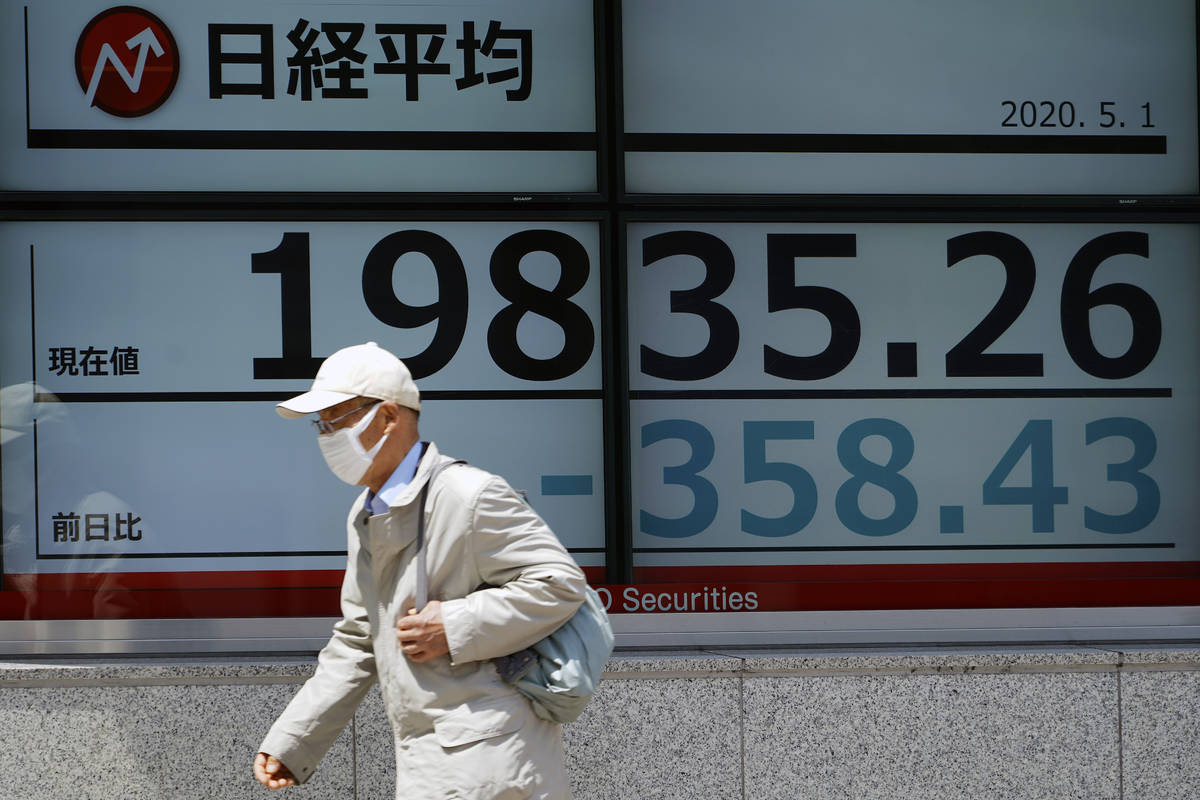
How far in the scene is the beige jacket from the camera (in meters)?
3.21

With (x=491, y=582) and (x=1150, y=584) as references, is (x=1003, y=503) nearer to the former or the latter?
(x=1150, y=584)

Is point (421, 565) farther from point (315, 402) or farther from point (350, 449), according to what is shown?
point (315, 402)

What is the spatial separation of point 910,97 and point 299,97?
9.46 feet

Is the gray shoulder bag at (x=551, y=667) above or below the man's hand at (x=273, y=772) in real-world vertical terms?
above

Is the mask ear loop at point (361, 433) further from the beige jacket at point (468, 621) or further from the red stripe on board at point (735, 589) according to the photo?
the red stripe on board at point (735, 589)

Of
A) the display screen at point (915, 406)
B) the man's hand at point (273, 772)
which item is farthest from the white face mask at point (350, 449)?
the display screen at point (915, 406)

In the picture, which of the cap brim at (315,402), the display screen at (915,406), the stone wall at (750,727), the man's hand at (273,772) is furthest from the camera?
the display screen at (915,406)

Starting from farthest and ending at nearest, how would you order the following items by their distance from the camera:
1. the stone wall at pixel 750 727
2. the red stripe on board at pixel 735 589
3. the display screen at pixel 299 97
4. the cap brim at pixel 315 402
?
the display screen at pixel 299 97
the red stripe on board at pixel 735 589
the stone wall at pixel 750 727
the cap brim at pixel 315 402

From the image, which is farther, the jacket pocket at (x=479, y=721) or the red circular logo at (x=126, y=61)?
the red circular logo at (x=126, y=61)

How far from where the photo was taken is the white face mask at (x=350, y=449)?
3.37m

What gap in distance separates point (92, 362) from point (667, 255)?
267cm

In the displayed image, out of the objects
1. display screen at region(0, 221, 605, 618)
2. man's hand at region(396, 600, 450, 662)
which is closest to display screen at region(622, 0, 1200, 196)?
display screen at region(0, 221, 605, 618)

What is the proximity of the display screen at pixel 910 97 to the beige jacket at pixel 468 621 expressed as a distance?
9.47ft

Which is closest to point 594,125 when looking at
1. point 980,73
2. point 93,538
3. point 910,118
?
point 910,118
